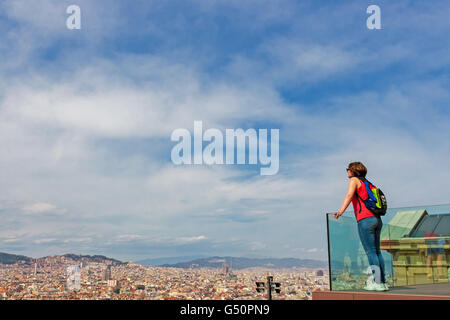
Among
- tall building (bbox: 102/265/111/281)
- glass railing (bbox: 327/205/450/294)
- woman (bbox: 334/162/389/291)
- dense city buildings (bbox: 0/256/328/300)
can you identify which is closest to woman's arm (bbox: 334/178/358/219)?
woman (bbox: 334/162/389/291)

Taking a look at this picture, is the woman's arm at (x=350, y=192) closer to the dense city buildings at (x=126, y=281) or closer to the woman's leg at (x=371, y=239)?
the woman's leg at (x=371, y=239)

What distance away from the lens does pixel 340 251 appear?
798 centimetres

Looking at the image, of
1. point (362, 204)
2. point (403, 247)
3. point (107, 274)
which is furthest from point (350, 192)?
point (107, 274)

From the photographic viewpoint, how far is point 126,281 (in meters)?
42.2

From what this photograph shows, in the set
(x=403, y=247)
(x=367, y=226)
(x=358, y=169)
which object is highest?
(x=358, y=169)

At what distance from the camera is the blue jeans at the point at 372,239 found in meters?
6.97

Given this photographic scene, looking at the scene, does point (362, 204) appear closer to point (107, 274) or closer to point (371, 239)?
point (371, 239)

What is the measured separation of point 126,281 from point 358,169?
3886cm

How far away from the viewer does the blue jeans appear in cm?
697

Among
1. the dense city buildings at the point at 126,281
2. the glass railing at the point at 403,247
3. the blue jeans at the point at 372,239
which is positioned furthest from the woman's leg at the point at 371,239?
the dense city buildings at the point at 126,281

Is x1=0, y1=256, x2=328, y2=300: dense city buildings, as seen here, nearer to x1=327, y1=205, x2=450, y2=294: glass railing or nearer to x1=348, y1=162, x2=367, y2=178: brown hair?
x1=327, y1=205, x2=450, y2=294: glass railing

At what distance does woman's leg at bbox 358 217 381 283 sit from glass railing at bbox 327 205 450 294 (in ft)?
1.59
